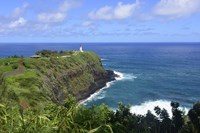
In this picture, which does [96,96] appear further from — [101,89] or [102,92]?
[101,89]

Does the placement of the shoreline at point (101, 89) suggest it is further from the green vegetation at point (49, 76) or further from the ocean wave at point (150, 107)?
the ocean wave at point (150, 107)

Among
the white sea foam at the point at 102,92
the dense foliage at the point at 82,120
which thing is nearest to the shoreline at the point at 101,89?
the white sea foam at the point at 102,92

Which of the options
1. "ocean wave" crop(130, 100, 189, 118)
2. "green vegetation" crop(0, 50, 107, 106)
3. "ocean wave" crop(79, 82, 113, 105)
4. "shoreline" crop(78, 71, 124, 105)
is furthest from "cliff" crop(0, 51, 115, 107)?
"ocean wave" crop(130, 100, 189, 118)

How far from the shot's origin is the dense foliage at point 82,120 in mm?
16562

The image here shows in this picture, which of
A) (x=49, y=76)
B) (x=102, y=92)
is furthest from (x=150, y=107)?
(x=49, y=76)

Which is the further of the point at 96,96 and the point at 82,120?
the point at 96,96

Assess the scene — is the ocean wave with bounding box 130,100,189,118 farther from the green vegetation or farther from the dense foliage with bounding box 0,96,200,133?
the dense foliage with bounding box 0,96,200,133

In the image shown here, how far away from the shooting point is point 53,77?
93.6m

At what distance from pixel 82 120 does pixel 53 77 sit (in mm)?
61257

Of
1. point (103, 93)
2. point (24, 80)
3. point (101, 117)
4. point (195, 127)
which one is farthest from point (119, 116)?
point (103, 93)

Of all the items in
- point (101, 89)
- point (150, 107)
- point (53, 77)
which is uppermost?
point (53, 77)

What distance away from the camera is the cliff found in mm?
71562

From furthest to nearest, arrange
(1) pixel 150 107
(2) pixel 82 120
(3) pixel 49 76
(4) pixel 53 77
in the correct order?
(4) pixel 53 77, (3) pixel 49 76, (1) pixel 150 107, (2) pixel 82 120

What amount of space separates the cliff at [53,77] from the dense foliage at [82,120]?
23.3 m
